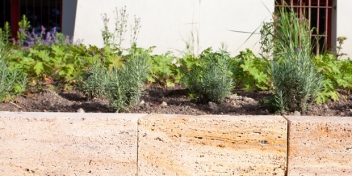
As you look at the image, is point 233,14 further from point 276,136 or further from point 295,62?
point 276,136

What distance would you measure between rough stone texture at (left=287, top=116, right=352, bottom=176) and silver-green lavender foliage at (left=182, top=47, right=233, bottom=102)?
917mm

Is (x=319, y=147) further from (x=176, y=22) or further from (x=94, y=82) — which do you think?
(x=176, y=22)

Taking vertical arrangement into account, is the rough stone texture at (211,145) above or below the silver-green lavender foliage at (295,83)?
below

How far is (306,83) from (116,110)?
130 centimetres

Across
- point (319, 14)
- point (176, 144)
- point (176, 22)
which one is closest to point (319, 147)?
point (176, 144)

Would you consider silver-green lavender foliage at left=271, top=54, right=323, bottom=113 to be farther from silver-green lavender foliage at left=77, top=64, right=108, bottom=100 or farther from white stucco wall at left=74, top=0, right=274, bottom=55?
white stucco wall at left=74, top=0, right=274, bottom=55

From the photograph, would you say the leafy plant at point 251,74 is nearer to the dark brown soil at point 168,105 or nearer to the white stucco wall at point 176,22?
the dark brown soil at point 168,105

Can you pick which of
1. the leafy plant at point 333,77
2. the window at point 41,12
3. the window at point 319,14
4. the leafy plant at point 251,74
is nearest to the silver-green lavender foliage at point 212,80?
the leafy plant at point 251,74

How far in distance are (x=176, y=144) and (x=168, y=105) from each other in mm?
923

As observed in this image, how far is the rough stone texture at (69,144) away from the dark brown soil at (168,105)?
59 centimetres

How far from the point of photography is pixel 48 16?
10.5 meters

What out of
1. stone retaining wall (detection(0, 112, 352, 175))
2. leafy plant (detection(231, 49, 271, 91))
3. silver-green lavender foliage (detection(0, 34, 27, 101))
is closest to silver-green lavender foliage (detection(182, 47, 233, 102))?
leafy plant (detection(231, 49, 271, 91))

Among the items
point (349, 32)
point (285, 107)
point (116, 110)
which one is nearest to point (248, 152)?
point (285, 107)

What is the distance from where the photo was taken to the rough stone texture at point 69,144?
10.9 ft
